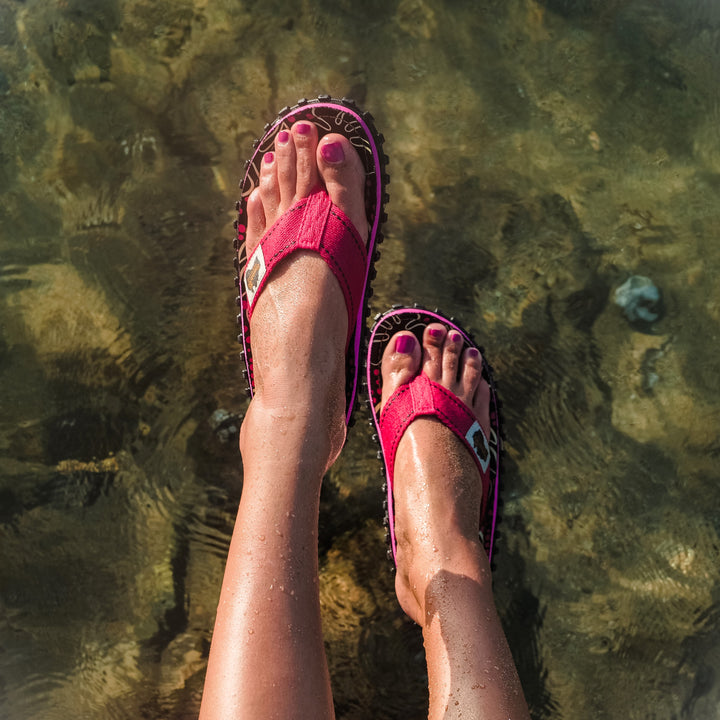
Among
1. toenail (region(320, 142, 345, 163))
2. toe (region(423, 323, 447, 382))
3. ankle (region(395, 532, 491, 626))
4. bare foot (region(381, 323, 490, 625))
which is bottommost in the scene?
ankle (region(395, 532, 491, 626))

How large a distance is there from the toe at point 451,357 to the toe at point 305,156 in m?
0.71

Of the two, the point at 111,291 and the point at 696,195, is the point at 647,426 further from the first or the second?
the point at 111,291

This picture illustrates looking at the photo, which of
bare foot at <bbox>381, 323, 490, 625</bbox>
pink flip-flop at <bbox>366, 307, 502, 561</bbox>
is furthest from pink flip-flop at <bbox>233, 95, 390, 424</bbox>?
bare foot at <bbox>381, 323, 490, 625</bbox>

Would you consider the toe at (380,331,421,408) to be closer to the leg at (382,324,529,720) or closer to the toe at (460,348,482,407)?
the leg at (382,324,529,720)

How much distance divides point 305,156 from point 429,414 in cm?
95

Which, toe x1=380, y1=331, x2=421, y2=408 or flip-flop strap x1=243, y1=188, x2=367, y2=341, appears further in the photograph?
toe x1=380, y1=331, x2=421, y2=408

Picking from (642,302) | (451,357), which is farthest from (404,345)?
(642,302)

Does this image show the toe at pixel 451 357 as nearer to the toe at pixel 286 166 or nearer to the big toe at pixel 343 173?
the big toe at pixel 343 173

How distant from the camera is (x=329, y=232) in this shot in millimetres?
1875

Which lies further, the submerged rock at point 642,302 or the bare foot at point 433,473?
the submerged rock at point 642,302

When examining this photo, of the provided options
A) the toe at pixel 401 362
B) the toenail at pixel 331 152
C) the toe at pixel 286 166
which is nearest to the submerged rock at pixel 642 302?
the toe at pixel 401 362

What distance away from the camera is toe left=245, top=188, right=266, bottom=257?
6.62ft

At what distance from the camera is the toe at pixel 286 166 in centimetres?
196

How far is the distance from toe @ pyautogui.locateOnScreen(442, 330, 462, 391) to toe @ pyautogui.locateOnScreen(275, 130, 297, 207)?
73 cm
